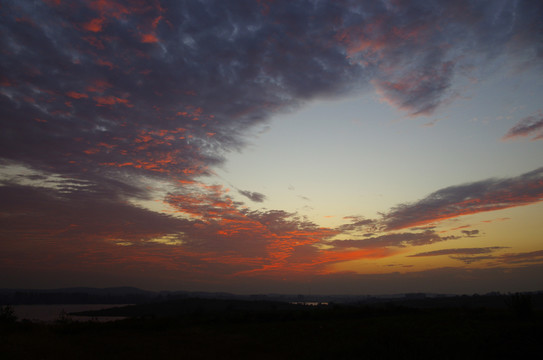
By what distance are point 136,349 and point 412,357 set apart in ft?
55.2

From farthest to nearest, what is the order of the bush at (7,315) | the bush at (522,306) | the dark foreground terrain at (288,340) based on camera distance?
1. the bush at (7,315)
2. the bush at (522,306)
3. the dark foreground terrain at (288,340)

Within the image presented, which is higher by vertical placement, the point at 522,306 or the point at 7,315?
the point at 522,306

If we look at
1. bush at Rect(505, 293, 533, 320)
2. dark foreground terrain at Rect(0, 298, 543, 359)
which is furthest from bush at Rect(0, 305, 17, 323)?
bush at Rect(505, 293, 533, 320)

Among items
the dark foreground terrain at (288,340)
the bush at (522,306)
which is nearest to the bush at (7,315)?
the dark foreground terrain at (288,340)

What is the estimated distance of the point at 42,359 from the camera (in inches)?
607

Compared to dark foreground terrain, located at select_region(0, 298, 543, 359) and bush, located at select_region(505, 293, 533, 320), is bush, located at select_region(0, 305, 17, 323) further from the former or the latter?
bush, located at select_region(505, 293, 533, 320)

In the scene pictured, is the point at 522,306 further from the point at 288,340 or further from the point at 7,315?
the point at 7,315

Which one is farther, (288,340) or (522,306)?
(288,340)

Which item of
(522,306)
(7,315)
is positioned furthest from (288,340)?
(7,315)

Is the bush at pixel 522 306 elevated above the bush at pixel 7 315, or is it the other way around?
the bush at pixel 522 306

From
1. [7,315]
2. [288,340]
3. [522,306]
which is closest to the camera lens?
[522,306]

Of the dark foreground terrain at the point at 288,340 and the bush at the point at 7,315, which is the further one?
the bush at the point at 7,315

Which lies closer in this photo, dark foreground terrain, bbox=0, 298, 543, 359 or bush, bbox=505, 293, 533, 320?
dark foreground terrain, bbox=0, 298, 543, 359

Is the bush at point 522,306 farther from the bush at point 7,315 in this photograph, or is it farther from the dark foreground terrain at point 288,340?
the bush at point 7,315
